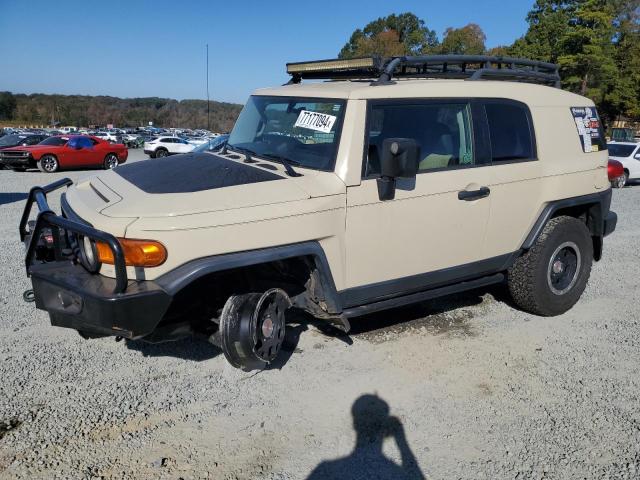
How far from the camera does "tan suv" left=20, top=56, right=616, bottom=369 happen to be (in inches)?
116

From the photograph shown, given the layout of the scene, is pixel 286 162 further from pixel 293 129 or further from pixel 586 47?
pixel 586 47

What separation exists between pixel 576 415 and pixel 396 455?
4.14 ft

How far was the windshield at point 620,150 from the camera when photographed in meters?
16.6

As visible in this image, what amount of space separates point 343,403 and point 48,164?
1817 centimetres

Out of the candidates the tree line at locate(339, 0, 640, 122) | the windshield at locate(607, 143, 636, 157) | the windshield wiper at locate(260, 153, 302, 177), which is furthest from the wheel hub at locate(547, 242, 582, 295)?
the tree line at locate(339, 0, 640, 122)

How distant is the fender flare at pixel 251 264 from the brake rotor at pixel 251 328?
0.96ft

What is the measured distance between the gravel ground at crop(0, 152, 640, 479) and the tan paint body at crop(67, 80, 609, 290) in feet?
2.49

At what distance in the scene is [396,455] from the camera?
2973 millimetres

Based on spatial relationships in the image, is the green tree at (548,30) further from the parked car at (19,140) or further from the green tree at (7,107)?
the green tree at (7,107)

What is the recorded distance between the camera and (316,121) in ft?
12.4

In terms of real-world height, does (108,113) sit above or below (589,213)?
above

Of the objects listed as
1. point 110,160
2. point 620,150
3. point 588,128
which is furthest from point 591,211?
point 110,160

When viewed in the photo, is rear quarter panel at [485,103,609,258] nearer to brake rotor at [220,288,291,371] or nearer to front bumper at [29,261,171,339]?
brake rotor at [220,288,291,371]

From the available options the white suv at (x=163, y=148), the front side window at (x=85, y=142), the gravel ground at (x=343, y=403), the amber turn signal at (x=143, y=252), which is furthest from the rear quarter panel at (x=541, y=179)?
the white suv at (x=163, y=148)
